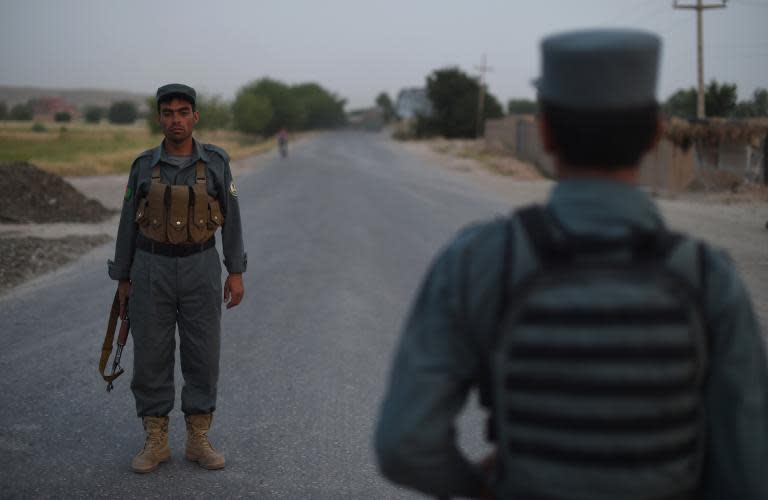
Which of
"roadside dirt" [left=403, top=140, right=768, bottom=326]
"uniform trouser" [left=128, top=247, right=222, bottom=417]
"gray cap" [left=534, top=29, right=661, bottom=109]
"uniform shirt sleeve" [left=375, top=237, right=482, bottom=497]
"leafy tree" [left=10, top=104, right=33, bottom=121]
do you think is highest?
"leafy tree" [left=10, top=104, right=33, bottom=121]

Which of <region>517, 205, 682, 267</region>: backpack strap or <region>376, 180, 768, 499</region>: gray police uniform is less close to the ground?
<region>517, 205, 682, 267</region>: backpack strap

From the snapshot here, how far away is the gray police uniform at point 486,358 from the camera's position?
1407mm

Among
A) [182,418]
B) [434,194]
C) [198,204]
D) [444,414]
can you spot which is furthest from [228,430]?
[434,194]

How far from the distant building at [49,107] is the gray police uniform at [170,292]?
9.19 meters

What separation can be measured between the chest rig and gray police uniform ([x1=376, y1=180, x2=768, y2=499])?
2565 mm

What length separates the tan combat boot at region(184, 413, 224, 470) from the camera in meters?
4.05

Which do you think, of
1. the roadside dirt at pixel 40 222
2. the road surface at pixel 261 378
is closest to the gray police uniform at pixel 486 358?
the road surface at pixel 261 378

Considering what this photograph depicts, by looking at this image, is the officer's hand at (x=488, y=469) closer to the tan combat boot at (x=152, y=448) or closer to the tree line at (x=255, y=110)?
the tan combat boot at (x=152, y=448)

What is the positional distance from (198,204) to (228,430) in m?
1.41

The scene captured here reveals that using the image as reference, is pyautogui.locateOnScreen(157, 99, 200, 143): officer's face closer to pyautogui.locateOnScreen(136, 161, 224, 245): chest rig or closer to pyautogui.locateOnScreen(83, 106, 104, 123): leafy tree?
pyautogui.locateOnScreen(136, 161, 224, 245): chest rig

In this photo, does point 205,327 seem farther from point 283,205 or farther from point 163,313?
point 283,205

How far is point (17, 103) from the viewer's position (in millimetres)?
11672

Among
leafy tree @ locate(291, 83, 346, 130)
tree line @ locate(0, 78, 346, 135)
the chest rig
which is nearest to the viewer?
the chest rig

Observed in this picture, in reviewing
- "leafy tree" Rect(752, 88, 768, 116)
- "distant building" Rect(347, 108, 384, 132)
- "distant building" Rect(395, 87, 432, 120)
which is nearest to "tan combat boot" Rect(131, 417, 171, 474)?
"leafy tree" Rect(752, 88, 768, 116)
